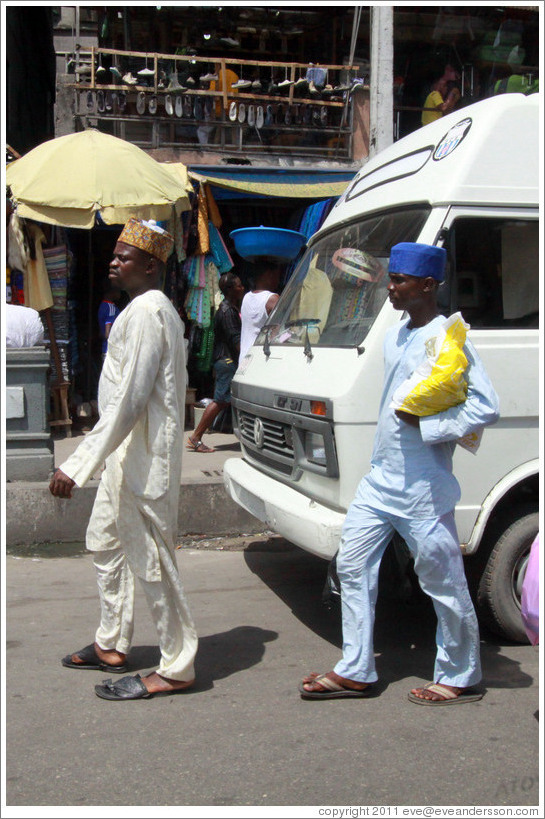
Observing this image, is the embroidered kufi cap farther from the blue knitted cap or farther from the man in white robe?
the blue knitted cap

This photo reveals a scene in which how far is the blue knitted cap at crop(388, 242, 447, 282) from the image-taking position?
347 centimetres

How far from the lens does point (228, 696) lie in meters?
3.63

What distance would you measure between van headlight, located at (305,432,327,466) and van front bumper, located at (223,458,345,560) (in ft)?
0.74

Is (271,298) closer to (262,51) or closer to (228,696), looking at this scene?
(228,696)

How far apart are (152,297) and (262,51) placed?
985 cm

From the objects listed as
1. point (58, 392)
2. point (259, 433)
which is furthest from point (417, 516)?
point (58, 392)

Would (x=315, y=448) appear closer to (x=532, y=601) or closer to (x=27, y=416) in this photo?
(x=532, y=601)

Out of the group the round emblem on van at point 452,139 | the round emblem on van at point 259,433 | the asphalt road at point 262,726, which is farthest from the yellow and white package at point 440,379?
the round emblem on van at point 259,433

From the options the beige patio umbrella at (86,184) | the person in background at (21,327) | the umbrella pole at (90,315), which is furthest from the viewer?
the umbrella pole at (90,315)

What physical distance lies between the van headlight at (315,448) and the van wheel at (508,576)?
37.6 inches

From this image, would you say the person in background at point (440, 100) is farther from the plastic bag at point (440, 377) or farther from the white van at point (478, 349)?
the plastic bag at point (440, 377)

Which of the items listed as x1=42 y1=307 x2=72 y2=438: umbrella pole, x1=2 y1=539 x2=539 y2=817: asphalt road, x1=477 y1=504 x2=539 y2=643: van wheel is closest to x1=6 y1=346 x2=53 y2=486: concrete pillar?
x1=2 y1=539 x2=539 y2=817: asphalt road

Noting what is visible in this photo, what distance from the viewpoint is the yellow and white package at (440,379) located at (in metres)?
3.26

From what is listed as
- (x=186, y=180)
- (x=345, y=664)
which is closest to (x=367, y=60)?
(x=186, y=180)
